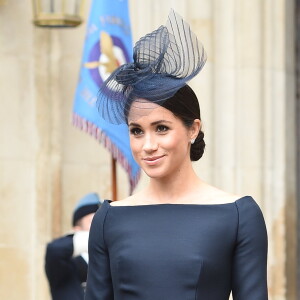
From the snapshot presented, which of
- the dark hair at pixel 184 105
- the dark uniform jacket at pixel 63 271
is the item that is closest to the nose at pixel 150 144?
the dark hair at pixel 184 105

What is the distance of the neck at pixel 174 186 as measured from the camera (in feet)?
13.1

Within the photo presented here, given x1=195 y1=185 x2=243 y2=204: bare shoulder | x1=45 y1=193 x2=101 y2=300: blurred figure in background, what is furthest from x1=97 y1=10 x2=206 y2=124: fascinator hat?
x1=45 y1=193 x2=101 y2=300: blurred figure in background

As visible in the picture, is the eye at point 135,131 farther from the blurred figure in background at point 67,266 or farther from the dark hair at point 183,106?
the blurred figure in background at point 67,266

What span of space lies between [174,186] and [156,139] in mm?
169

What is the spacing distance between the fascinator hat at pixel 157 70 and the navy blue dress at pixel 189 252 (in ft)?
1.11

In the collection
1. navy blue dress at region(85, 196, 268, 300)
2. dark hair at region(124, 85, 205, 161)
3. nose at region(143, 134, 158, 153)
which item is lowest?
navy blue dress at region(85, 196, 268, 300)

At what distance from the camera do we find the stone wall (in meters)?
8.65

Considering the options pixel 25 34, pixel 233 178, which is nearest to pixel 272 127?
pixel 233 178

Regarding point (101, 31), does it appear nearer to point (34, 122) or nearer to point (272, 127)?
point (34, 122)

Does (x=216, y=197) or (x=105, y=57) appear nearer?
(x=216, y=197)

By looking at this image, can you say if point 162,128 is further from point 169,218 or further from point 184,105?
point 169,218

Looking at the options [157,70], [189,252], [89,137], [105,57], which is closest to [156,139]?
[157,70]

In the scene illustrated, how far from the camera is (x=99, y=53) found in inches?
310

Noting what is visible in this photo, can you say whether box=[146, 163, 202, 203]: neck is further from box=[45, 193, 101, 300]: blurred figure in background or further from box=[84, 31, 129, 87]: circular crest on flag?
box=[84, 31, 129, 87]: circular crest on flag
